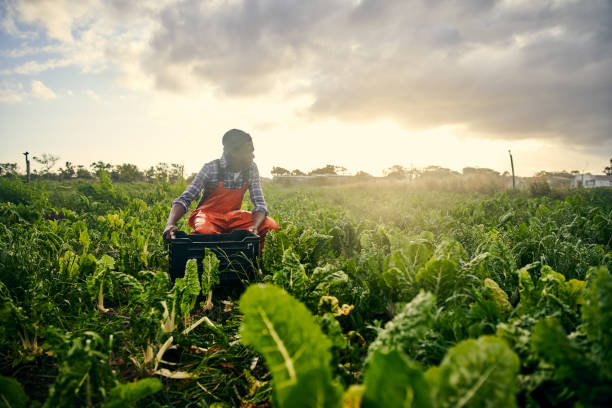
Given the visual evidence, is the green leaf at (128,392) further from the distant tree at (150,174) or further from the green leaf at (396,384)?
the distant tree at (150,174)

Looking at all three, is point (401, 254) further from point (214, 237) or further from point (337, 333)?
point (214, 237)

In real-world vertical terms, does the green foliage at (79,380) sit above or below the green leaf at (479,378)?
below

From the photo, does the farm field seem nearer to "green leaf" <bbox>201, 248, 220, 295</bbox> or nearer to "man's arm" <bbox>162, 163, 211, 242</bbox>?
"green leaf" <bbox>201, 248, 220, 295</bbox>

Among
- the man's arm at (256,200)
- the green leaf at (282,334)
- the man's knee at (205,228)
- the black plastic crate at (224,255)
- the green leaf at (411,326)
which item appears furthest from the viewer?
the man's arm at (256,200)

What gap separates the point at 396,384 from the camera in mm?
759

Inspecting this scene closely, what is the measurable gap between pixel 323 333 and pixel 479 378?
0.59 meters

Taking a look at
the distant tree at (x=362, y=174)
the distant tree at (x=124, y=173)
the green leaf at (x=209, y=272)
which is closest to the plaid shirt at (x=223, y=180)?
the green leaf at (x=209, y=272)

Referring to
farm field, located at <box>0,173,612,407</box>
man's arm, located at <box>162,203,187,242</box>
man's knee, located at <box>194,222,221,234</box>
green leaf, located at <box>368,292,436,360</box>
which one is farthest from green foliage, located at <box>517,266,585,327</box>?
man's knee, located at <box>194,222,221,234</box>

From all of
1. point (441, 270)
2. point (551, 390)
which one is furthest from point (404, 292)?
point (551, 390)

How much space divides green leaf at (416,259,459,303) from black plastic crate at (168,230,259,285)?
1409 mm

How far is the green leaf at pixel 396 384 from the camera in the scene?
74 cm

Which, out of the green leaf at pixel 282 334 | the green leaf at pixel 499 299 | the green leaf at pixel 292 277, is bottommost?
the green leaf at pixel 499 299

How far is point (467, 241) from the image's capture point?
360cm

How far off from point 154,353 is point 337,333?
97cm
